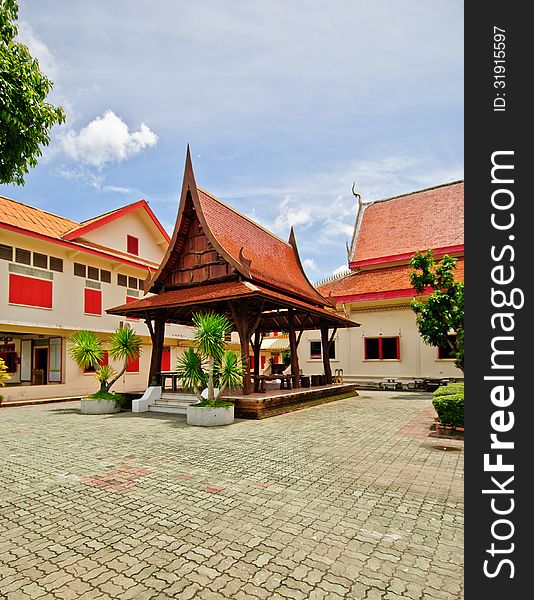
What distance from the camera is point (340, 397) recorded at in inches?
627

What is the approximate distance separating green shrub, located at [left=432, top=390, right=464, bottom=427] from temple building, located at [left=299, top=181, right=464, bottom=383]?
32.6 ft

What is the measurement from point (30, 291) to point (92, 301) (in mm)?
2919

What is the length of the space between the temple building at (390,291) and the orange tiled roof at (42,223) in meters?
10.4

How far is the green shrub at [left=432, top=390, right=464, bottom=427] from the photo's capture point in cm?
838

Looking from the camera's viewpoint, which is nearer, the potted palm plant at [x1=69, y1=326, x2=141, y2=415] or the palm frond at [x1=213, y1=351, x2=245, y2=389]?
the palm frond at [x1=213, y1=351, x2=245, y2=389]

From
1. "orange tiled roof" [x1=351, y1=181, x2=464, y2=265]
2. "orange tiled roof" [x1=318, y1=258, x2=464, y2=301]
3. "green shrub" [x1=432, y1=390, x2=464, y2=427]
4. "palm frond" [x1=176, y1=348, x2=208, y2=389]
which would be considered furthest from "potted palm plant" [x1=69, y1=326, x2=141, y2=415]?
"orange tiled roof" [x1=351, y1=181, x2=464, y2=265]

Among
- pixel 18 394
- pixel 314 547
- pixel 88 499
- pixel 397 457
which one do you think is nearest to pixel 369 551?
pixel 314 547

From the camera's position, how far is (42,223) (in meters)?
17.1

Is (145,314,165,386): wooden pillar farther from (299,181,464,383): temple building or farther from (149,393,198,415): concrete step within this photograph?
(299,181,464,383): temple building

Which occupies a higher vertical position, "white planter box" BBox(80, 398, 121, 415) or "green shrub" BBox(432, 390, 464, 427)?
"green shrub" BBox(432, 390, 464, 427)

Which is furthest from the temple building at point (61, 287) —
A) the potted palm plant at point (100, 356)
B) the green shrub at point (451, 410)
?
the green shrub at point (451, 410)

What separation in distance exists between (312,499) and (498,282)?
10.8ft

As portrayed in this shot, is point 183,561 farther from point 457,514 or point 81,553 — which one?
point 457,514

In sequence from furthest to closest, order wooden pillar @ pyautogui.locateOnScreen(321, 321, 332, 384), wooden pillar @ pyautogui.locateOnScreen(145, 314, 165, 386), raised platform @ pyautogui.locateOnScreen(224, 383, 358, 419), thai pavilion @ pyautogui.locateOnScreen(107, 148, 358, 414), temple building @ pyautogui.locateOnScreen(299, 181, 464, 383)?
temple building @ pyautogui.locateOnScreen(299, 181, 464, 383) < wooden pillar @ pyautogui.locateOnScreen(321, 321, 332, 384) < wooden pillar @ pyautogui.locateOnScreen(145, 314, 165, 386) < thai pavilion @ pyautogui.locateOnScreen(107, 148, 358, 414) < raised platform @ pyautogui.locateOnScreen(224, 383, 358, 419)
